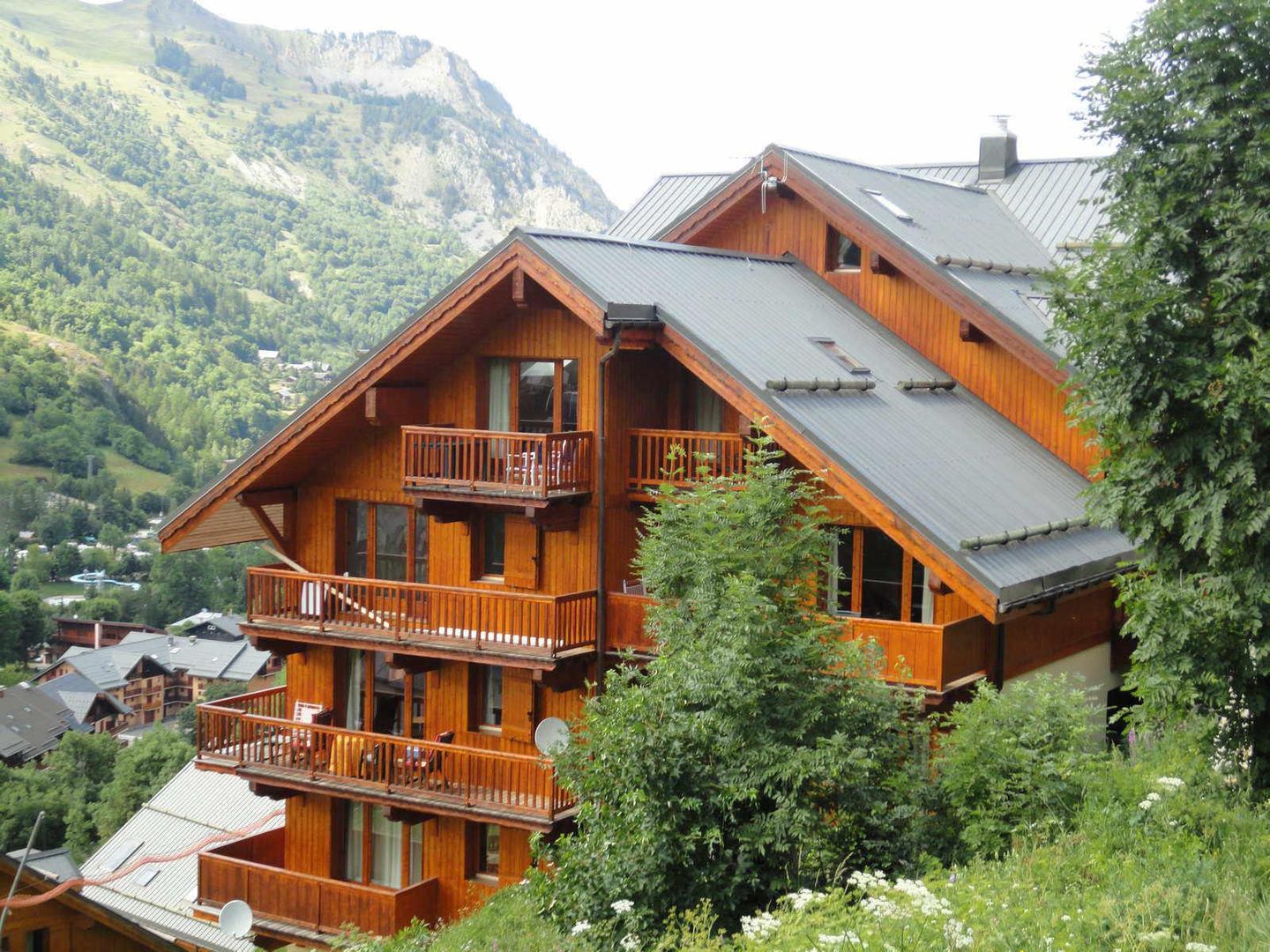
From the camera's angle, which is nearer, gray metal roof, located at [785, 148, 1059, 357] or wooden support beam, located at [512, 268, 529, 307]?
wooden support beam, located at [512, 268, 529, 307]

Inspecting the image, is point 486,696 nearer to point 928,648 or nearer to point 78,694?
point 928,648

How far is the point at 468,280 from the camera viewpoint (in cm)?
2125

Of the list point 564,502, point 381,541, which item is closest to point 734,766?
point 564,502

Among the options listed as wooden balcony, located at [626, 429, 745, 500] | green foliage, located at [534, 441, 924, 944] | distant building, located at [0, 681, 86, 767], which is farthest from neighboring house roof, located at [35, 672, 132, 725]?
green foliage, located at [534, 441, 924, 944]

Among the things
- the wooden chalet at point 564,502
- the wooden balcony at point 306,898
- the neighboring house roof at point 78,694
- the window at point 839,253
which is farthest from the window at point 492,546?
the neighboring house roof at point 78,694

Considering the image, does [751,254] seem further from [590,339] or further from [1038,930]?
[1038,930]

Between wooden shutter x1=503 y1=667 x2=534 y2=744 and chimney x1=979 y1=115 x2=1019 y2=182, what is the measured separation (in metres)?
15.7

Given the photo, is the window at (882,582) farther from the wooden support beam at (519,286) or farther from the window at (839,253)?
the window at (839,253)

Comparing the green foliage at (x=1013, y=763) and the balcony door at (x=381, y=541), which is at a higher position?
the balcony door at (x=381, y=541)

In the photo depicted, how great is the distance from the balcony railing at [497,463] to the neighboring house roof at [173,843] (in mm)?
18511

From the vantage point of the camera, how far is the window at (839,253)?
2622 cm

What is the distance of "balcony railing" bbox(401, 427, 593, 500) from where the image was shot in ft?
68.9

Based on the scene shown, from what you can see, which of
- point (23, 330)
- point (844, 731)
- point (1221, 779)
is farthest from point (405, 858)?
point (23, 330)

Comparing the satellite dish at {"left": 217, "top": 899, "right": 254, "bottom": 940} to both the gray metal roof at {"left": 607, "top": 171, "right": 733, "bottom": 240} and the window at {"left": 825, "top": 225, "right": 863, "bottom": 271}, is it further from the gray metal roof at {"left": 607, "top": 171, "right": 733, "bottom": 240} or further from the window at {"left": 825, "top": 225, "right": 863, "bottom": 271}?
the gray metal roof at {"left": 607, "top": 171, "right": 733, "bottom": 240}
